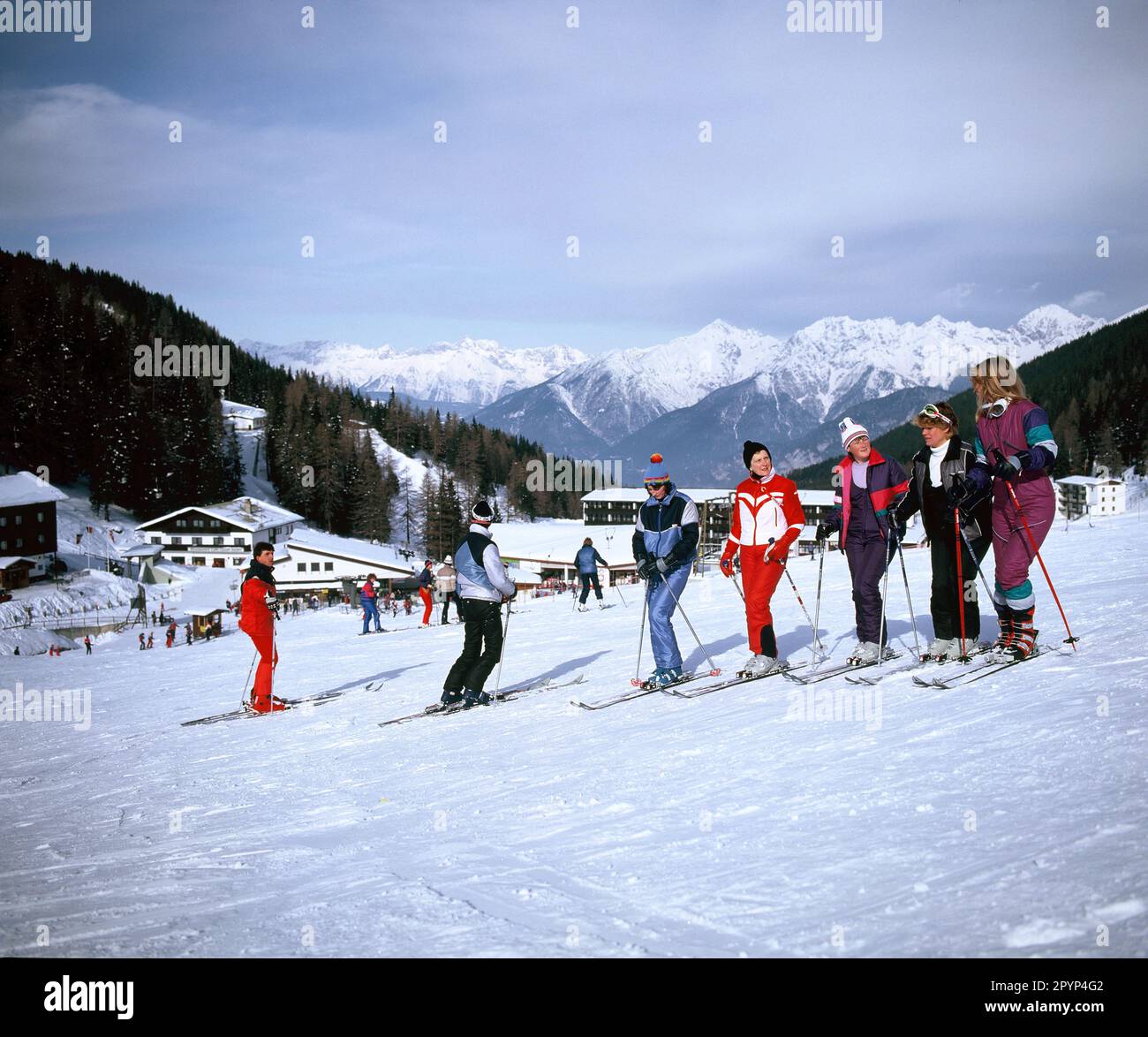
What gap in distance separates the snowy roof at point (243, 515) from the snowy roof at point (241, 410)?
4652 centimetres

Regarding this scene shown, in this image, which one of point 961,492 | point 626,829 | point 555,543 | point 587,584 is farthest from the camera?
point 555,543

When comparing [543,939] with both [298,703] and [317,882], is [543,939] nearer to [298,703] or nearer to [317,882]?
[317,882]

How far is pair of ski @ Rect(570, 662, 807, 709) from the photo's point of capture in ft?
27.7

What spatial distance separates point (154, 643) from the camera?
30.8 metres

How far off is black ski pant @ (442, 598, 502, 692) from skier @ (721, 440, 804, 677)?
268 centimetres

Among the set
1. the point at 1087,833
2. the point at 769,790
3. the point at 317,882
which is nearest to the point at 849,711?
the point at 769,790

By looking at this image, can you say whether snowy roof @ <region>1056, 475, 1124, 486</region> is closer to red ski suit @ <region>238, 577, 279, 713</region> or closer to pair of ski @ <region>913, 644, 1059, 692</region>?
pair of ski @ <region>913, 644, 1059, 692</region>

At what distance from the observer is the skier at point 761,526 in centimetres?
819

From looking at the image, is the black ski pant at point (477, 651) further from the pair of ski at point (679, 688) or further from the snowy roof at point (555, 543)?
the snowy roof at point (555, 543)

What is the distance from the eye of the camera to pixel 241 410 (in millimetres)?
132875

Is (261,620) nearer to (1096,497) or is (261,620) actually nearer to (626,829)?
(626,829)

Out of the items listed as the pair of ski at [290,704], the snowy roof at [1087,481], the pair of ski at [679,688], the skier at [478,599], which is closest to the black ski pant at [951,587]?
the pair of ski at [679,688]

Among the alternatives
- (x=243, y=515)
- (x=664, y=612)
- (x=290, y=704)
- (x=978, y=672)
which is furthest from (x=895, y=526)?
(x=243, y=515)

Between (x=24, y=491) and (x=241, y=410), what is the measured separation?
260 ft
